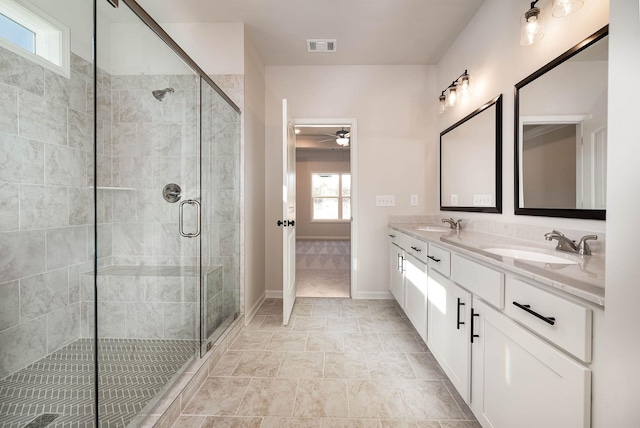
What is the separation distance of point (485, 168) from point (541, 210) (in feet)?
2.30

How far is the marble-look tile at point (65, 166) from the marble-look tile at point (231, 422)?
1.67 m

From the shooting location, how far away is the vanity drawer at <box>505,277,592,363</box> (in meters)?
0.74

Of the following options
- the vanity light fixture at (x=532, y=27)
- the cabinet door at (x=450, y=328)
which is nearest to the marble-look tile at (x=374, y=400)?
the cabinet door at (x=450, y=328)

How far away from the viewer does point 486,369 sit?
1202mm

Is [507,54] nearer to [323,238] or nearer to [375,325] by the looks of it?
[375,325]

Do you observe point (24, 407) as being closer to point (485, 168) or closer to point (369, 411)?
point (369, 411)

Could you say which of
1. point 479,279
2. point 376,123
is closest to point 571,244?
point 479,279

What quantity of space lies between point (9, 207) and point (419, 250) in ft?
8.67

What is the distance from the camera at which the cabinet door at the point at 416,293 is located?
1986mm

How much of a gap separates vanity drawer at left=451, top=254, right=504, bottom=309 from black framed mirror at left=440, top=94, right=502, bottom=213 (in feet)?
2.82

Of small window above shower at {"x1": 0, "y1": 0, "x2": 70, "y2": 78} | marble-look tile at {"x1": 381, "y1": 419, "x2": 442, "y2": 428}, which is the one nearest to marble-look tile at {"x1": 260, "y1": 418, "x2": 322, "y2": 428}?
marble-look tile at {"x1": 381, "y1": 419, "x2": 442, "y2": 428}

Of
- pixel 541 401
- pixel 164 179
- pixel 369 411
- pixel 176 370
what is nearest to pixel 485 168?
pixel 541 401

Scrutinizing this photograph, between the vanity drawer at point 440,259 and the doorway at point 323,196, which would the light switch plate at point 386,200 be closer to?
the vanity drawer at point 440,259

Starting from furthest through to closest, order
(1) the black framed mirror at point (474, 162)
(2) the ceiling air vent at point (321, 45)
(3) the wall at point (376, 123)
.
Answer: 1. (3) the wall at point (376, 123)
2. (2) the ceiling air vent at point (321, 45)
3. (1) the black framed mirror at point (474, 162)
